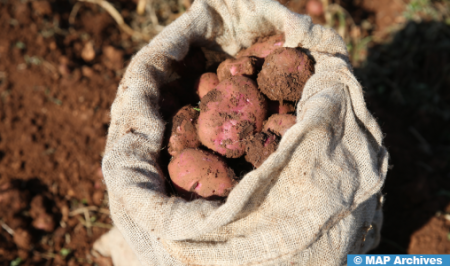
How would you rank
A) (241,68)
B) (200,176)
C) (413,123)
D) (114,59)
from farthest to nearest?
(114,59) → (413,123) → (241,68) → (200,176)

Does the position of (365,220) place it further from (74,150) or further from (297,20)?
(74,150)

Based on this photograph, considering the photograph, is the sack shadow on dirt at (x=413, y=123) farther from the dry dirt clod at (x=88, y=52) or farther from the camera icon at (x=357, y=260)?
the dry dirt clod at (x=88, y=52)

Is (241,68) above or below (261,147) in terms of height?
above

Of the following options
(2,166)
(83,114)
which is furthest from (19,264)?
(83,114)

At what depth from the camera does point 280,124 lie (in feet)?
5.14

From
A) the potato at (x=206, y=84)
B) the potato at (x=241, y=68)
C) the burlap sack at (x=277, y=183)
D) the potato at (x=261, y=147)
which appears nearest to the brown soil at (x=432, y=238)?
the burlap sack at (x=277, y=183)

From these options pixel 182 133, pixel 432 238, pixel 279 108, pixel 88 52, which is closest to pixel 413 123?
pixel 432 238

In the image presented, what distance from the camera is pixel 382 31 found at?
11.5 feet

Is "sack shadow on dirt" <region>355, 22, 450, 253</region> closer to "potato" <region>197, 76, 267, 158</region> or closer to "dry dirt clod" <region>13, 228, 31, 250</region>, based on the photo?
"potato" <region>197, 76, 267, 158</region>

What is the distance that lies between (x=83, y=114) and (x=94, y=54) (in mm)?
705

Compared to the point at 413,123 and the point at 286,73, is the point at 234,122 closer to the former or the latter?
the point at 286,73

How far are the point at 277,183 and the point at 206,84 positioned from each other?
0.77 meters

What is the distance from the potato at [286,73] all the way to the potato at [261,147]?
28 cm

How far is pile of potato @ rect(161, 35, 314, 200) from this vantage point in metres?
1.55
